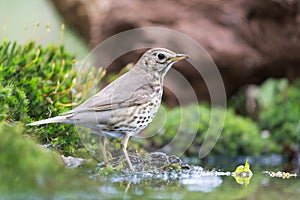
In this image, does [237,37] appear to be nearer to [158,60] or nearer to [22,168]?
[158,60]

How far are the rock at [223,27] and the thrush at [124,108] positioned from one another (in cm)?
342

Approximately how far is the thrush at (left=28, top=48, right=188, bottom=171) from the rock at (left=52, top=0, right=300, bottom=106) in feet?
11.2

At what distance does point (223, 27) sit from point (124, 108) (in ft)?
14.1

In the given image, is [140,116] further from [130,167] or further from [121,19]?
[121,19]

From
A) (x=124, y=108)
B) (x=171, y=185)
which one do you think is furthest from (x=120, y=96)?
(x=171, y=185)

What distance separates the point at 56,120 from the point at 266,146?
453cm

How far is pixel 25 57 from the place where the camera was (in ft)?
22.0

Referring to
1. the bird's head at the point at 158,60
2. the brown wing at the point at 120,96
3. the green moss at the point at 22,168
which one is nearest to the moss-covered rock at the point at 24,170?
→ the green moss at the point at 22,168

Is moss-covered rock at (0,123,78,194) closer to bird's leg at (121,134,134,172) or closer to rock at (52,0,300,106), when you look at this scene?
bird's leg at (121,134,134,172)

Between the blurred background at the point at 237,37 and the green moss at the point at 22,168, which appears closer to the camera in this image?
the green moss at the point at 22,168

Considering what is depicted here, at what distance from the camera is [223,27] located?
937 cm

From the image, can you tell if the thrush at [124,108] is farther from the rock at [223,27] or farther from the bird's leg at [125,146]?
the rock at [223,27]

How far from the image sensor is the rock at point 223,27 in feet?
30.0

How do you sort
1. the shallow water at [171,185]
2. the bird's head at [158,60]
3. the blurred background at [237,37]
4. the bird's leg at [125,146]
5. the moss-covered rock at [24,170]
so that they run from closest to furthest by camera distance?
the moss-covered rock at [24,170]
the shallow water at [171,185]
the bird's leg at [125,146]
the bird's head at [158,60]
the blurred background at [237,37]
